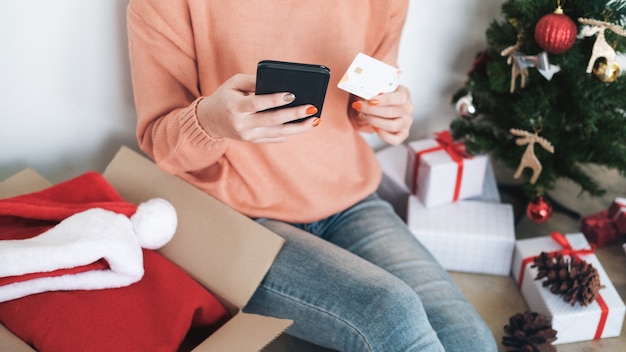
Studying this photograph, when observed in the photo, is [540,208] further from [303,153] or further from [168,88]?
[168,88]

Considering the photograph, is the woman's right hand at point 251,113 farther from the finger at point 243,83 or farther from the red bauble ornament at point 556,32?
the red bauble ornament at point 556,32

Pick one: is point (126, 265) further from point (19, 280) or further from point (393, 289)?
point (393, 289)

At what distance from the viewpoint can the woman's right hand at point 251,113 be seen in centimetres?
81

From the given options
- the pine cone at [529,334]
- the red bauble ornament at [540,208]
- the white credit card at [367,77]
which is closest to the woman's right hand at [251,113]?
the white credit card at [367,77]

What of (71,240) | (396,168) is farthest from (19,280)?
(396,168)

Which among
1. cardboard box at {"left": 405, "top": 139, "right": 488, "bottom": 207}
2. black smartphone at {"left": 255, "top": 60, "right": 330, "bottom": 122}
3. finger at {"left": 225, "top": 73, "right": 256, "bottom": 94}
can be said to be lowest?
cardboard box at {"left": 405, "top": 139, "right": 488, "bottom": 207}

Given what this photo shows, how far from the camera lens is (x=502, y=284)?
1.41m

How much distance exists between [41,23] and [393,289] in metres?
0.84

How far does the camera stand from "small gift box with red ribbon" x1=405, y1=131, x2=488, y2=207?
140 cm

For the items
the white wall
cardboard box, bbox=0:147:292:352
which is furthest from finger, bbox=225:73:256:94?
the white wall

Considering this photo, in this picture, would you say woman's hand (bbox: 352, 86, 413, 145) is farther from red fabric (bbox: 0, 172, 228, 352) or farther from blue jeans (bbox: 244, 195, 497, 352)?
red fabric (bbox: 0, 172, 228, 352)

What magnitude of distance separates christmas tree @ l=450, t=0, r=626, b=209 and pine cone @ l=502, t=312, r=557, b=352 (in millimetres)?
327

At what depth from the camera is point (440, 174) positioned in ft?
4.60

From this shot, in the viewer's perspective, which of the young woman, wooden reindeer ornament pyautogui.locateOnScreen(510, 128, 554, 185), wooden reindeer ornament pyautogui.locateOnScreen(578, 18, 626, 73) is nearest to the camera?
the young woman
